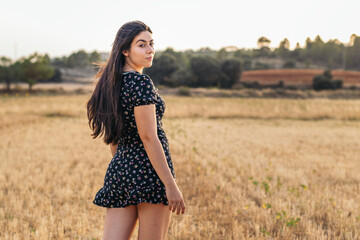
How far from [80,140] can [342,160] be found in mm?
8825

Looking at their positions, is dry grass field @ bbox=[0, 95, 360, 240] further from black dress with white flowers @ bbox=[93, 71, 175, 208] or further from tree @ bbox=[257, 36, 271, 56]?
tree @ bbox=[257, 36, 271, 56]

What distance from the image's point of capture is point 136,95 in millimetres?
2379

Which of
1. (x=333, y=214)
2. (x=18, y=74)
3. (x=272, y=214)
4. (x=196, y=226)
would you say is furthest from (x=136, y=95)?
(x=18, y=74)

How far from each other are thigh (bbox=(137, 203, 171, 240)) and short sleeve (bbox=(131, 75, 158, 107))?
74cm

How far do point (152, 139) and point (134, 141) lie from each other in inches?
9.8

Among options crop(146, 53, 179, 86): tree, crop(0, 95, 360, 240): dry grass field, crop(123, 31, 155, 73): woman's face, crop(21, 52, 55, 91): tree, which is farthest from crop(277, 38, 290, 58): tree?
crop(123, 31, 155, 73): woman's face

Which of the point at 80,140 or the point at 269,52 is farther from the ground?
the point at 269,52

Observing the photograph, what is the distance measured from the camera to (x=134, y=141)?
2.55m

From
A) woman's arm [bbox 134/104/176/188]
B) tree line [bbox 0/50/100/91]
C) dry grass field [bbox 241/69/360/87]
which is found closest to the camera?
woman's arm [bbox 134/104/176/188]

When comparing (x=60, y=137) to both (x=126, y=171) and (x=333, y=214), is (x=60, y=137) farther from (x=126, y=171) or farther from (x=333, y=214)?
(x=126, y=171)

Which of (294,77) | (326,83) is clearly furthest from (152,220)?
(294,77)

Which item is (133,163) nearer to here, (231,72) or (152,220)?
(152,220)

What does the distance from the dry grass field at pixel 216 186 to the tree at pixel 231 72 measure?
4515 centimetres

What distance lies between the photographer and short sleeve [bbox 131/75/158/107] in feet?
7.72
